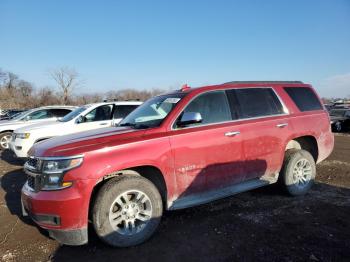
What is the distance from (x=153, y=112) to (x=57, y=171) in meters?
1.75

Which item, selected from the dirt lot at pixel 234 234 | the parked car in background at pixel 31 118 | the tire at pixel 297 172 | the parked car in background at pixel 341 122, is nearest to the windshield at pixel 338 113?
the parked car in background at pixel 341 122

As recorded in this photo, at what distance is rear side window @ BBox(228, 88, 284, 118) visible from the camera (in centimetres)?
487

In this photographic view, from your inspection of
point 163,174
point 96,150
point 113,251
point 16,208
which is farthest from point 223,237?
point 16,208

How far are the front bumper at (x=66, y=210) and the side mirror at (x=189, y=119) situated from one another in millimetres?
1396

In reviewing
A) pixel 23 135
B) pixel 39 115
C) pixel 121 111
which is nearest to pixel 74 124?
pixel 23 135

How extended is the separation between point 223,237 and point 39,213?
2.19 m

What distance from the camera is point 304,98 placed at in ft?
19.0

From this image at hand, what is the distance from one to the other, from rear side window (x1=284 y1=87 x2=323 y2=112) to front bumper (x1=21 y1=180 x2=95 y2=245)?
3.89 m

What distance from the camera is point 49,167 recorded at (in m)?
3.48

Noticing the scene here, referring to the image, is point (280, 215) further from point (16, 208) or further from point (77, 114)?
point (77, 114)

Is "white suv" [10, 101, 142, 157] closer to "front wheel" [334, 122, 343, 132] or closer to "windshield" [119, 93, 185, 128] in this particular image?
"windshield" [119, 93, 185, 128]

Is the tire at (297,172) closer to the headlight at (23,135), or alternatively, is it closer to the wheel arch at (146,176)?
the wheel arch at (146,176)

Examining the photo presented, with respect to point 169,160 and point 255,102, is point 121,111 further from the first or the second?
point 169,160

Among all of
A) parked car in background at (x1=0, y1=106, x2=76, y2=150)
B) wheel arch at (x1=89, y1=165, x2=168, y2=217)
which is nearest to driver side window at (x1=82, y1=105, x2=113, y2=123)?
parked car in background at (x1=0, y1=106, x2=76, y2=150)
